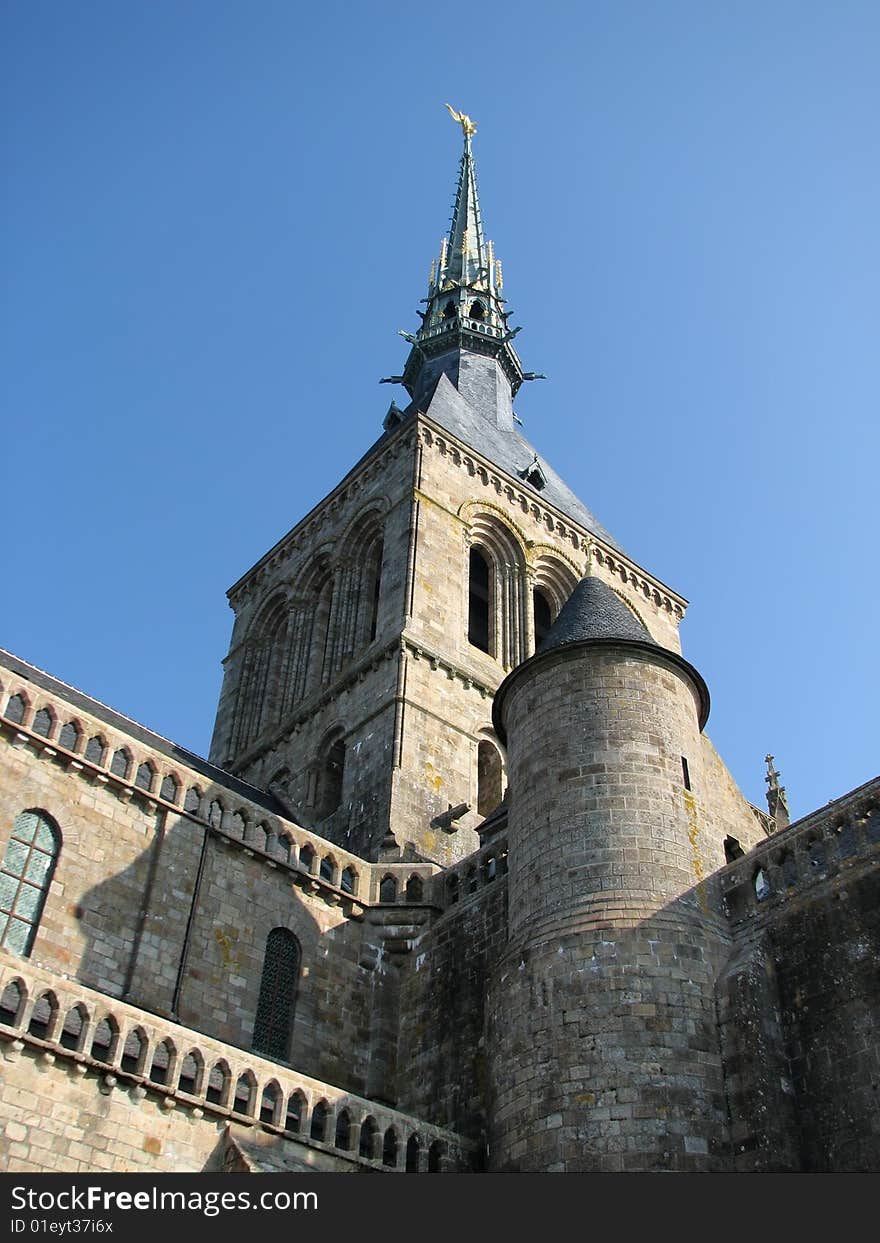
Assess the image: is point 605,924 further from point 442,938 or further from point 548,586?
point 548,586

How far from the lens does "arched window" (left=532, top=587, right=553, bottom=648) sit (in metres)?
29.6

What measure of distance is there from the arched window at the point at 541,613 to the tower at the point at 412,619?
4 centimetres

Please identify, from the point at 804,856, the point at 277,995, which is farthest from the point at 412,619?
the point at 804,856

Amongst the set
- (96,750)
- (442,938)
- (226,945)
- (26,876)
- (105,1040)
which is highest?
(96,750)

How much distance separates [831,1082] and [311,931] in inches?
313

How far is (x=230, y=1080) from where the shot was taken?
1280 cm

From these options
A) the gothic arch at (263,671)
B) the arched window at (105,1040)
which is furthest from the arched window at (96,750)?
the gothic arch at (263,671)

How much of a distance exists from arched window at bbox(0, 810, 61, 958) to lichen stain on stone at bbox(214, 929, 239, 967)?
242 cm

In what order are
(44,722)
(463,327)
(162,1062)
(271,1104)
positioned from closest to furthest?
(162,1062) → (271,1104) → (44,722) → (463,327)

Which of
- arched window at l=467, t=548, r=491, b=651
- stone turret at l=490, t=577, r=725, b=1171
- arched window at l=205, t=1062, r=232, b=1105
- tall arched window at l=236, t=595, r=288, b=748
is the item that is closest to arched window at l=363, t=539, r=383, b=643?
arched window at l=467, t=548, r=491, b=651

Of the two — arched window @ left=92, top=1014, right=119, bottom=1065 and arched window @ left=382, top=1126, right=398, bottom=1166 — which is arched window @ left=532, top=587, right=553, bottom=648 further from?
arched window @ left=92, top=1014, right=119, bottom=1065

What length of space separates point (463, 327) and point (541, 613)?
1320cm

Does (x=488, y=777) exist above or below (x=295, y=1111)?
above

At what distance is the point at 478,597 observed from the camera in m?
29.4
